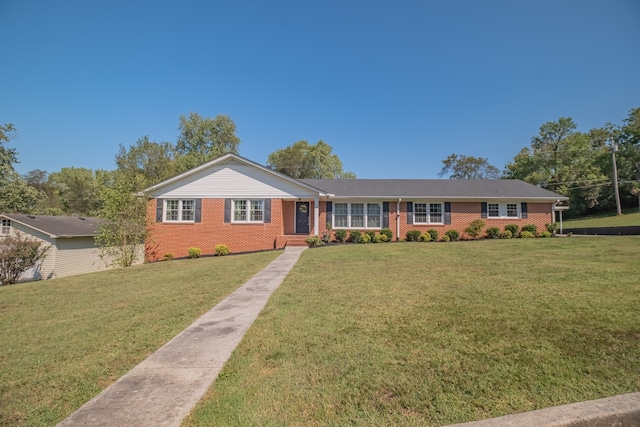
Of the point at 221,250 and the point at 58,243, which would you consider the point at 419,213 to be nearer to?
the point at 221,250

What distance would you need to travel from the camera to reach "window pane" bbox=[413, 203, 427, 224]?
18.8 metres

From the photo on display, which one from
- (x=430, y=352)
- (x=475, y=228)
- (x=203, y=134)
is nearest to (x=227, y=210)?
(x=475, y=228)

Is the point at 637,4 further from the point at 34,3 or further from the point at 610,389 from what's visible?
the point at 34,3

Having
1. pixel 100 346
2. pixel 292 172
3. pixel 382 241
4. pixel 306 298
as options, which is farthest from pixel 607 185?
pixel 100 346

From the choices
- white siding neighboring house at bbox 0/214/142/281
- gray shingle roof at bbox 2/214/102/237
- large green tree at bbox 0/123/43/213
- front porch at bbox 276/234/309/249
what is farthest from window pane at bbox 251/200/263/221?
large green tree at bbox 0/123/43/213

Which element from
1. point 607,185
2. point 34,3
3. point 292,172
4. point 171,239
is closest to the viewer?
point 34,3

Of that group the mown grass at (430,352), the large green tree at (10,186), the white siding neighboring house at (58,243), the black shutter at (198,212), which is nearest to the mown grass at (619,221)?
the mown grass at (430,352)

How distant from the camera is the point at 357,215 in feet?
61.6

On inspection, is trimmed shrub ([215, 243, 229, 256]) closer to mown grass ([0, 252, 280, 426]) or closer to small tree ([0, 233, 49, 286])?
mown grass ([0, 252, 280, 426])

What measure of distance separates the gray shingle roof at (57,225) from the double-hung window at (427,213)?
1906 centimetres

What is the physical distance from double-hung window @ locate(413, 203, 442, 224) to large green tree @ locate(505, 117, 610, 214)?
25812 millimetres

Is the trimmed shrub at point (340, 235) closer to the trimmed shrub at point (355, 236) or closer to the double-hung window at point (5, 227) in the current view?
the trimmed shrub at point (355, 236)

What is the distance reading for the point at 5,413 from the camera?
9.08 feet

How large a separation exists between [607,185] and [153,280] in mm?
45513
